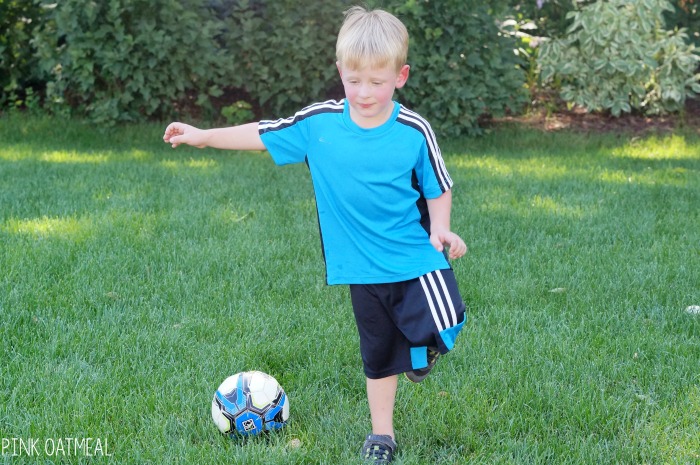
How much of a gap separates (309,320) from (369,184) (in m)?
1.39

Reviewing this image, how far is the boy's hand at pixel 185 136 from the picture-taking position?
287 centimetres

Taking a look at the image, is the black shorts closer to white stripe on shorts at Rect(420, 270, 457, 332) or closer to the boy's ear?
white stripe on shorts at Rect(420, 270, 457, 332)

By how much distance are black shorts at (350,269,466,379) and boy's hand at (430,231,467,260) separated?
0.39 ft

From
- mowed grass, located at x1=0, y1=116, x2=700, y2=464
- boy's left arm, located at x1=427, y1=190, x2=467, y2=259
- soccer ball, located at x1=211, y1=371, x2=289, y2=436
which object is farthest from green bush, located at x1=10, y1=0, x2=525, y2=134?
soccer ball, located at x1=211, y1=371, x2=289, y2=436

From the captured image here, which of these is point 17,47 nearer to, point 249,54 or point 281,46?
point 249,54

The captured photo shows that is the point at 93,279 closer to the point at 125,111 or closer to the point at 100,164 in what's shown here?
the point at 100,164

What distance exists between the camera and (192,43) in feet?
26.0

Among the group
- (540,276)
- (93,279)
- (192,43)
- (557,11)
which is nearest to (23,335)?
(93,279)

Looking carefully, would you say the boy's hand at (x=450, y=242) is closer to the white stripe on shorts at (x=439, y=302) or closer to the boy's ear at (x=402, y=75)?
the white stripe on shorts at (x=439, y=302)

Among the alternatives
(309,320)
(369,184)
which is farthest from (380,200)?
(309,320)

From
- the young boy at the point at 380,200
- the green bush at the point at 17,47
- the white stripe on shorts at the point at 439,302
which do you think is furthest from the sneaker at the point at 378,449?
the green bush at the point at 17,47

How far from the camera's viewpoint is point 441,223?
2793 millimetres

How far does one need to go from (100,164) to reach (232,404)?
14.9 feet

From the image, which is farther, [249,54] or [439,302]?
[249,54]
